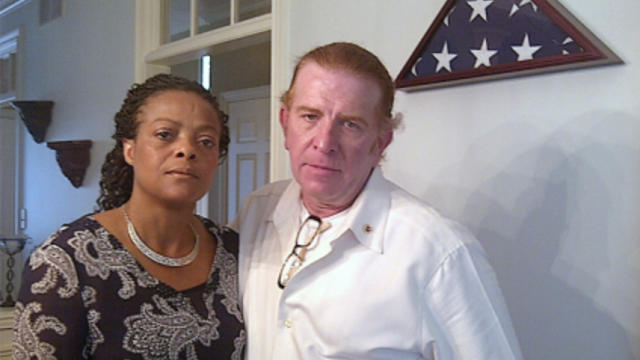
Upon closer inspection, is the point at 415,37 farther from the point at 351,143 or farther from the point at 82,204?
the point at 82,204

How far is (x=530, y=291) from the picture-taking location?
4.67 feet

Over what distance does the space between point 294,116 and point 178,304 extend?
452 mm

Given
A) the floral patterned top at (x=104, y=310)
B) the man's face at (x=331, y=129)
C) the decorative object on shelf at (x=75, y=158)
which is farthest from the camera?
the decorative object on shelf at (x=75, y=158)

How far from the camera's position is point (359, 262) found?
1.17 meters

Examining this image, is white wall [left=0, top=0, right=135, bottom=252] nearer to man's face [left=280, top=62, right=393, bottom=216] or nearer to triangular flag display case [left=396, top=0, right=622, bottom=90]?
triangular flag display case [left=396, top=0, right=622, bottom=90]

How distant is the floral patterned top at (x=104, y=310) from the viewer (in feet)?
3.43

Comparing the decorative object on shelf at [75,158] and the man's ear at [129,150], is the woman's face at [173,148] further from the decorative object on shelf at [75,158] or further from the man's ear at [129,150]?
the decorative object on shelf at [75,158]

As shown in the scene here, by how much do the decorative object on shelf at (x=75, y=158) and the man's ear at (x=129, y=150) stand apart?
2.46 metres

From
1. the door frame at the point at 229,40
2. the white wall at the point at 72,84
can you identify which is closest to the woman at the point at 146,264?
the door frame at the point at 229,40

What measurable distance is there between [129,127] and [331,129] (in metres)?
0.44

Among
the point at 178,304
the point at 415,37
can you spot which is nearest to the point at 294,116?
the point at 178,304

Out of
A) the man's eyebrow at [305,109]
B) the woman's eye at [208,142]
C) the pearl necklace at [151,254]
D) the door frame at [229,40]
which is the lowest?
the pearl necklace at [151,254]

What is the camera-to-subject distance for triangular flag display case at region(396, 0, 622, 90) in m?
1.30

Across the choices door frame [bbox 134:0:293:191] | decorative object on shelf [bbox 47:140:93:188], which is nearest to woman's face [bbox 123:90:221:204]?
door frame [bbox 134:0:293:191]
